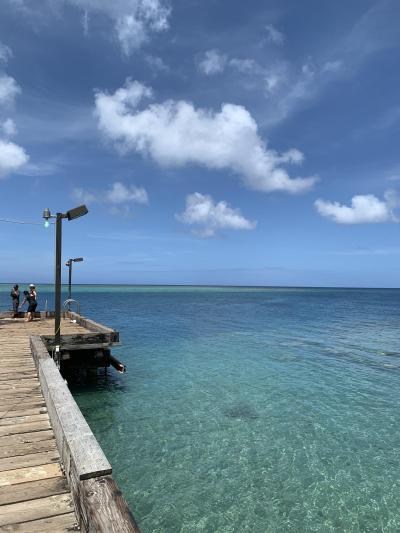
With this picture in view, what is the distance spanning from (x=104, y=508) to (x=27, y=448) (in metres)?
2.65

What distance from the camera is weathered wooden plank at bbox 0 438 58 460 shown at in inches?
208

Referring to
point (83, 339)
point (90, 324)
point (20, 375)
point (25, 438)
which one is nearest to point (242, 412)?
point (83, 339)

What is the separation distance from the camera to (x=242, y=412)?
1232 centimetres

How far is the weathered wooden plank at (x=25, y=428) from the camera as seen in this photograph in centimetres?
593

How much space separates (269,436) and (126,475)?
4.28 metres

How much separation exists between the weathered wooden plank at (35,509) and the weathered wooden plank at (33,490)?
7cm

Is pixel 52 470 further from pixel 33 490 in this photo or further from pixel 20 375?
pixel 20 375

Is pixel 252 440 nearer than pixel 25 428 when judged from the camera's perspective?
No

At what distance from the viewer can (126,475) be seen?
8.40 m

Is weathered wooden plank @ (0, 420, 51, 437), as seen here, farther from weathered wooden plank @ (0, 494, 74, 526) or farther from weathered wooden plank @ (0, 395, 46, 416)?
weathered wooden plank @ (0, 494, 74, 526)

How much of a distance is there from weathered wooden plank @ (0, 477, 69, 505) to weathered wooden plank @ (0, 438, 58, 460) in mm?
812

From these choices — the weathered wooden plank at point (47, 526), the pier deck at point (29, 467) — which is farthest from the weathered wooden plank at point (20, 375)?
the weathered wooden plank at point (47, 526)

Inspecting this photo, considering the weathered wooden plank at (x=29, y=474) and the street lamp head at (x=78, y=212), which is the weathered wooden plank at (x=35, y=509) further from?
the street lamp head at (x=78, y=212)

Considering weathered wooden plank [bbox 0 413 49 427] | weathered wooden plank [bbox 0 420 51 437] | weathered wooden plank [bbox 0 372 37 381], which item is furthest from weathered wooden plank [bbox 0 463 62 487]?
weathered wooden plank [bbox 0 372 37 381]
